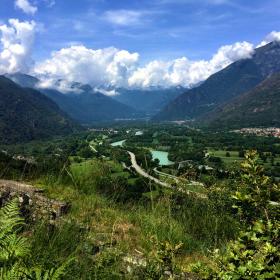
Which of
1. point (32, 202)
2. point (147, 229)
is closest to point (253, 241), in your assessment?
point (147, 229)

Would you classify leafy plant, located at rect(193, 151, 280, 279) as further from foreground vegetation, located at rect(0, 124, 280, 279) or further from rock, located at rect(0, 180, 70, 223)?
rock, located at rect(0, 180, 70, 223)

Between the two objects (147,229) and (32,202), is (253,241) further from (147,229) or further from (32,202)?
(32,202)

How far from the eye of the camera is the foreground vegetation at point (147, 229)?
3482mm

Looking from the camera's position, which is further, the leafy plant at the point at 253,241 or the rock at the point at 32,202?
the rock at the point at 32,202

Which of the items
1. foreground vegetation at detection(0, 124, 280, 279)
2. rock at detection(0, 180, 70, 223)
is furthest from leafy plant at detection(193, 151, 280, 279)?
rock at detection(0, 180, 70, 223)

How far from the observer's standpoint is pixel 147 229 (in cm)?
666

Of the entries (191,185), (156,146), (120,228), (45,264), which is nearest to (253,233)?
(45,264)

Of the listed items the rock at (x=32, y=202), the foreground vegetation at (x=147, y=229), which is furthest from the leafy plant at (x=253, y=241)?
the rock at (x=32, y=202)

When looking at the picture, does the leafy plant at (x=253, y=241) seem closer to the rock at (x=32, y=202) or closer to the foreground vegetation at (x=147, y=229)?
the foreground vegetation at (x=147, y=229)

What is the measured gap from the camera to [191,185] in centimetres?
847

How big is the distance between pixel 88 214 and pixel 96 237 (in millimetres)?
1291

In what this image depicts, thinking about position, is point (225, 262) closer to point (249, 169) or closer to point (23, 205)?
point (249, 169)

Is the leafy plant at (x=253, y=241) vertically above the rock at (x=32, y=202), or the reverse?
the leafy plant at (x=253, y=241)

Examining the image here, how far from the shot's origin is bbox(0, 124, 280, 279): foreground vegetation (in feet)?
11.4
